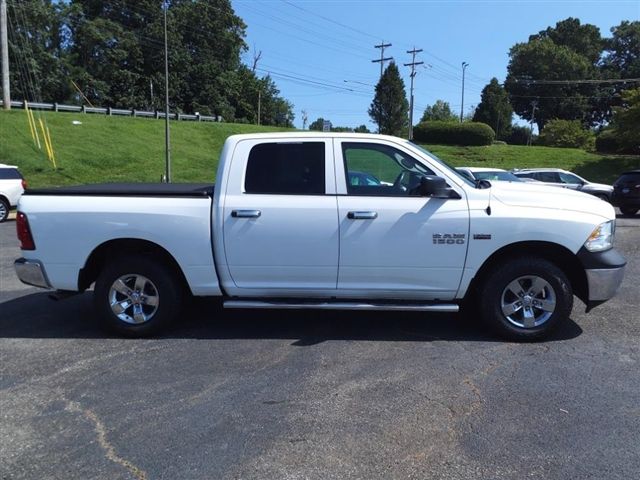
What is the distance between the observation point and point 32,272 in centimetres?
530

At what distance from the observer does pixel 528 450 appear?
338 centimetres

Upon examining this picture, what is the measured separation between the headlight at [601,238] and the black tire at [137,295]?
385 centimetres

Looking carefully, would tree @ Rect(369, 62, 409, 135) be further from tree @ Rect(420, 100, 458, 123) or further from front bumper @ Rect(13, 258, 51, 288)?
front bumper @ Rect(13, 258, 51, 288)

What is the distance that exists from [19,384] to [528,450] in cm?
372

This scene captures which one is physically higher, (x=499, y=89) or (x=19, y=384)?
(x=499, y=89)

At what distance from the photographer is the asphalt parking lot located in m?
3.25

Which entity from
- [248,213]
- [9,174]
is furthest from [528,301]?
[9,174]

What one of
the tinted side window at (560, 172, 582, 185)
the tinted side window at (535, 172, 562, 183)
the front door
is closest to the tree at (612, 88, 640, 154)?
the tinted side window at (560, 172, 582, 185)

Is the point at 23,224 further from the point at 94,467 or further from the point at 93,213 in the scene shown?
the point at 94,467

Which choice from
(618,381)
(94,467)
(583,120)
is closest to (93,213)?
(94,467)

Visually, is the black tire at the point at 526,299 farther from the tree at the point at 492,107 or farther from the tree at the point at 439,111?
the tree at the point at 439,111

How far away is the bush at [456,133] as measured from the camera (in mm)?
43875

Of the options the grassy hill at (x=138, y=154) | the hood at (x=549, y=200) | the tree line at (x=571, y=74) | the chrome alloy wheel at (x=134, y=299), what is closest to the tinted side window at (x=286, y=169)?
the chrome alloy wheel at (x=134, y=299)

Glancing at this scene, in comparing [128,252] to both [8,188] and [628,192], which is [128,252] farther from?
[628,192]
